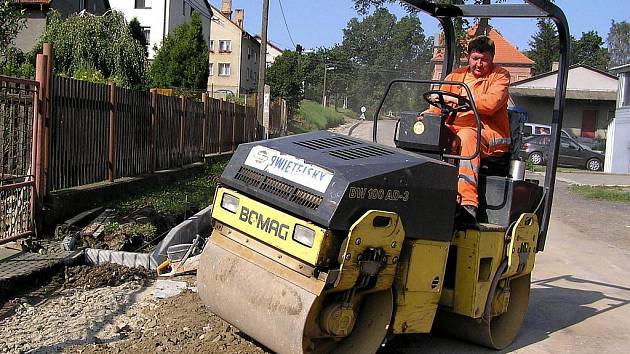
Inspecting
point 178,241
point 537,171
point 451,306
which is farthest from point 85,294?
point 537,171

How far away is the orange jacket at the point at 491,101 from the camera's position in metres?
5.61

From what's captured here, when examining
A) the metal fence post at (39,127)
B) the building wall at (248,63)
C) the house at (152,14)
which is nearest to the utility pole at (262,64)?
the metal fence post at (39,127)

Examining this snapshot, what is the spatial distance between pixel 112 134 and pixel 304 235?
716 cm

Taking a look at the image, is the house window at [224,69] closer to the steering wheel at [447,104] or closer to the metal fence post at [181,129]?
the metal fence post at [181,129]

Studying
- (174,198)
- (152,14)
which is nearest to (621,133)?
(174,198)

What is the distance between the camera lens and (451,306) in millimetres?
5254

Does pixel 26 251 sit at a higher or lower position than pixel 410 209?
lower

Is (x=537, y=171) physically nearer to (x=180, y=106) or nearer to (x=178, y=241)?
(x=180, y=106)

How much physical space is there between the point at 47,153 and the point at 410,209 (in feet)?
17.4

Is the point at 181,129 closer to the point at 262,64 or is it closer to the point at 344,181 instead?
the point at 344,181

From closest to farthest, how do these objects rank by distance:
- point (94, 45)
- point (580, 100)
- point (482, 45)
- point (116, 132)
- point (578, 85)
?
point (482, 45)
point (116, 132)
point (94, 45)
point (580, 100)
point (578, 85)

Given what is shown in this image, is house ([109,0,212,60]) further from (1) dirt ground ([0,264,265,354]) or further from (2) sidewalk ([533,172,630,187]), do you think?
(1) dirt ground ([0,264,265,354])

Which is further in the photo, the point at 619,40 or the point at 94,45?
the point at 619,40

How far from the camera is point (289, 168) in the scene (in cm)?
445
